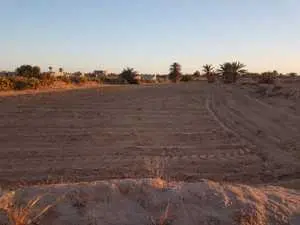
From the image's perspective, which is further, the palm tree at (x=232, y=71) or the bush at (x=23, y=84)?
the palm tree at (x=232, y=71)

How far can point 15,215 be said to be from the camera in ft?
19.5

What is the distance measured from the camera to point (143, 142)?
671 inches

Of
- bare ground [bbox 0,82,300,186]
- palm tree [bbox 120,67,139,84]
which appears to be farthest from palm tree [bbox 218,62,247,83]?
bare ground [bbox 0,82,300,186]

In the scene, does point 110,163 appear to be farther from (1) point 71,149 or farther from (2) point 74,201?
(2) point 74,201

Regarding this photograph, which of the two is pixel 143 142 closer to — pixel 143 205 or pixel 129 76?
pixel 143 205

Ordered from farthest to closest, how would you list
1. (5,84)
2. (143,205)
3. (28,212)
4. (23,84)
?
(23,84) < (5,84) < (143,205) < (28,212)

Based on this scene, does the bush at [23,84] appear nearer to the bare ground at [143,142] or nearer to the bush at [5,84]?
the bush at [5,84]

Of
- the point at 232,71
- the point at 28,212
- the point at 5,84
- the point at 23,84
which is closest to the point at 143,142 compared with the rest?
the point at 28,212

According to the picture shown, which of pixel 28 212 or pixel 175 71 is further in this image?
pixel 175 71

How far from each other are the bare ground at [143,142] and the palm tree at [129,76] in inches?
1661

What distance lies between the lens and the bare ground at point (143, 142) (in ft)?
42.5

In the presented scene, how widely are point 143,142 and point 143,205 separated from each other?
33.9 ft

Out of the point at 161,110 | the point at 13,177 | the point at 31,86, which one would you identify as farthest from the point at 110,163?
the point at 31,86

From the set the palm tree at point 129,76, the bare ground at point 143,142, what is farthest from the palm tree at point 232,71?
the bare ground at point 143,142
